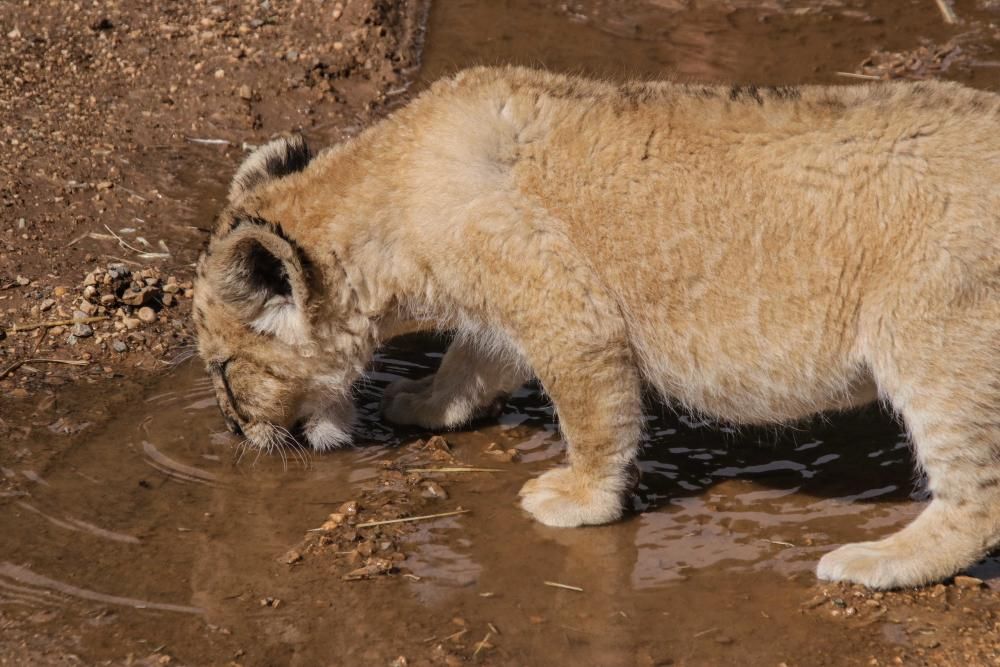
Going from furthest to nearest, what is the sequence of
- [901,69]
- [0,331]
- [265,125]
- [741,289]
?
1. [901,69]
2. [265,125]
3. [0,331]
4. [741,289]

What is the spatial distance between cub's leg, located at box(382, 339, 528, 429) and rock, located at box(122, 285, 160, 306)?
6.44 feet

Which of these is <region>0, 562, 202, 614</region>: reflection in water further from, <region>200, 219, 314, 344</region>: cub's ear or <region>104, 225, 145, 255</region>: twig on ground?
<region>104, 225, 145, 255</region>: twig on ground

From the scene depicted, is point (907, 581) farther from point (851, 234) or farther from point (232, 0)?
point (232, 0)

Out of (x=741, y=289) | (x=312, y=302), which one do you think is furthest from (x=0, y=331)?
(x=741, y=289)

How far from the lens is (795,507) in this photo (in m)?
6.55

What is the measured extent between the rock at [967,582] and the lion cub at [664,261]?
4.6 inches

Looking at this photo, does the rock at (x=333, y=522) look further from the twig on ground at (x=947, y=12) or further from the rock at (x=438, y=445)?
the twig on ground at (x=947, y=12)

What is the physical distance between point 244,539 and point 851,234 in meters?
3.34

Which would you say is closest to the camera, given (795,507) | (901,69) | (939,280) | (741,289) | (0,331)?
(939,280)

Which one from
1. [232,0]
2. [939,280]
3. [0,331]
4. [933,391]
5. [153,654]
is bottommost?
[153,654]

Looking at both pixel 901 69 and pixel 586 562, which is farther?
pixel 901 69

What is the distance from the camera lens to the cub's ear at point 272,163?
6727 millimetres

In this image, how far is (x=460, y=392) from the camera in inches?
282

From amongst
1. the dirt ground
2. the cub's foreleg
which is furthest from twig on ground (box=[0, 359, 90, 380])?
the cub's foreleg
